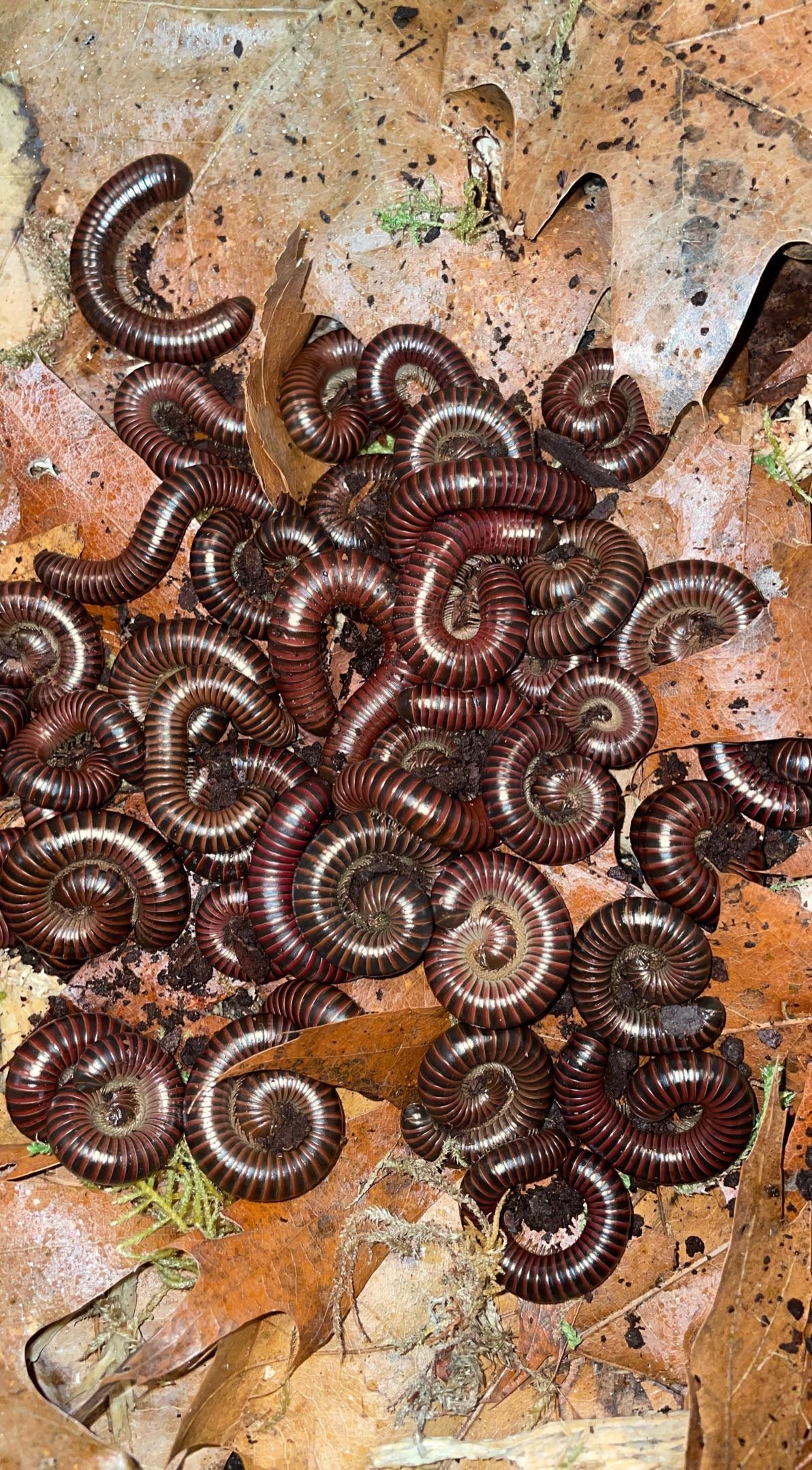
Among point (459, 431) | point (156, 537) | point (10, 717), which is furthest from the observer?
point (10, 717)

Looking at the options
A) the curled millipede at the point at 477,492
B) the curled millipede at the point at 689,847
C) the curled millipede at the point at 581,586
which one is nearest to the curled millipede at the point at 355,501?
the curled millipede at the point at 477,492

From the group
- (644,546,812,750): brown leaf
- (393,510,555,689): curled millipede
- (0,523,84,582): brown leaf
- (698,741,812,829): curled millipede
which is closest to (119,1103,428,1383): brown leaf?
(393,510,555,689): curled millipede

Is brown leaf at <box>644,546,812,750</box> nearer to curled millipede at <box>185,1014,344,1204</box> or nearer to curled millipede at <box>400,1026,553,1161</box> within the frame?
curled millipede at <box>400,1026,553,1161</box>

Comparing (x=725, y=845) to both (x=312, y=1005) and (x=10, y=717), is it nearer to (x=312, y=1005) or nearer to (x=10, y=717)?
(x=312, y=1005)

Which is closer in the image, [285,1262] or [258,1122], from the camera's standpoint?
[285,1262]

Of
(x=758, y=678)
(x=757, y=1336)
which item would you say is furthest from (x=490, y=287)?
(x=757, y=1336)

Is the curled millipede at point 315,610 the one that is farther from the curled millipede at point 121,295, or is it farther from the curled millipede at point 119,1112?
the curled millipede at point 119,1112
